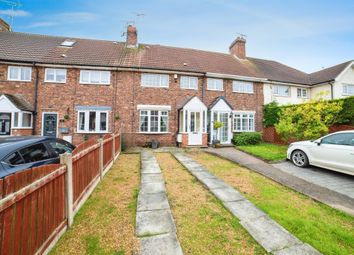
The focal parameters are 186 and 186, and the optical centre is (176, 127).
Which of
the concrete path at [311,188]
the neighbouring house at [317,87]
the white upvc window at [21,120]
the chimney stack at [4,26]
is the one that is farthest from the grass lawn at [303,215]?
the chimney stack at [4,26]

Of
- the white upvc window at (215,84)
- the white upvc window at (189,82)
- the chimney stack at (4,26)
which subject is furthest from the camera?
the chimney stack at (4,26)

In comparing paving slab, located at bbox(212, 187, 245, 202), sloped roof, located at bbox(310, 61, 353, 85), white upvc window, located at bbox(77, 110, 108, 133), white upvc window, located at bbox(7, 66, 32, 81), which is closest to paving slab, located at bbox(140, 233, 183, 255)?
paving slab, located at bbox(212, 187, 245, 202)

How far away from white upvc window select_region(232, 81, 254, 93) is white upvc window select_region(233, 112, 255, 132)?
2.18m

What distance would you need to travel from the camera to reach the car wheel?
817 centimetres

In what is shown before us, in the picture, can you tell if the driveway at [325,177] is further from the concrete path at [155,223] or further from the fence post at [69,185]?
the fence post at [69,185]

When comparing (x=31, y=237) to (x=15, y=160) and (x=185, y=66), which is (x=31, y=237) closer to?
(x=15, y=160)

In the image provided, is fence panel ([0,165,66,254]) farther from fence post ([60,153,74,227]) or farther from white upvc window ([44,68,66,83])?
white upvc window ([44,68,66,83])

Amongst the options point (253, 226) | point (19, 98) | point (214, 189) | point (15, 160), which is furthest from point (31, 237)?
point (19, 98)

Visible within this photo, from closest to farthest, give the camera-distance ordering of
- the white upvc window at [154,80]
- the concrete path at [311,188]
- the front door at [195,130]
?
the concrete path at [311,188], the front door at [195,130], the white upvc window at [154,80]

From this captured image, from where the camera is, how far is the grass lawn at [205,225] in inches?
115

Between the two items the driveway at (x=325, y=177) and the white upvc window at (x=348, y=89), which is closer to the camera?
the driveway at (x=325, y=177)

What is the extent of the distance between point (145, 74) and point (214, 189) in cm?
1229

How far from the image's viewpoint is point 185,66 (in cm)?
1669

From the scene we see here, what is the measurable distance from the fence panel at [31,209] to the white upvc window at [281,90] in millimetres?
19985
